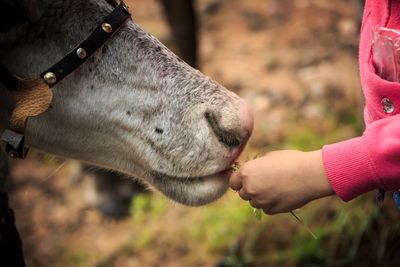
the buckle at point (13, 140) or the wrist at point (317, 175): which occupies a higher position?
the buckle at point (13, 140)

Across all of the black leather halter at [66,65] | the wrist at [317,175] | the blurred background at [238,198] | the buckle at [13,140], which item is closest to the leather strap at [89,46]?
the black leather halter at [66,65]

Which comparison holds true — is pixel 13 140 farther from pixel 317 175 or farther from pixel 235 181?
pixel 317 175

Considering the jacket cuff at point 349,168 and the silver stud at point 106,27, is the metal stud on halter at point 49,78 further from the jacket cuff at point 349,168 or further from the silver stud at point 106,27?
the jacket cuff at point 349,168

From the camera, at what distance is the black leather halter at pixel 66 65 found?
1596 mm

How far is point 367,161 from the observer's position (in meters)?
1.43

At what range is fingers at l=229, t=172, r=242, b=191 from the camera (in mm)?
1584

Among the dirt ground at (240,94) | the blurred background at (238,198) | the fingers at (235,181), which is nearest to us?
the fingers at (235,181)

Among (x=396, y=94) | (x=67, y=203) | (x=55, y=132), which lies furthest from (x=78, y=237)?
(x=396, y=94)

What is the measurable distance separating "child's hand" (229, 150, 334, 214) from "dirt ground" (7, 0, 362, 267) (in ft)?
3.86

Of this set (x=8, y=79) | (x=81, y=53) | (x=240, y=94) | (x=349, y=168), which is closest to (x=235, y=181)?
(x=349, y=168)

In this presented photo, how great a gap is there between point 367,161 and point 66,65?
0.79m

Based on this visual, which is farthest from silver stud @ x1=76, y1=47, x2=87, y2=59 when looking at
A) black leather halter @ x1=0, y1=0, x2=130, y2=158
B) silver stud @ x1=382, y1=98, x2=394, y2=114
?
silver stud @ x1=382, y1=98, x2=394, y2=114

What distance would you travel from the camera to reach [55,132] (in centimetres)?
175

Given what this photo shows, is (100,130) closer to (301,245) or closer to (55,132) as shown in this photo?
(55,132)
